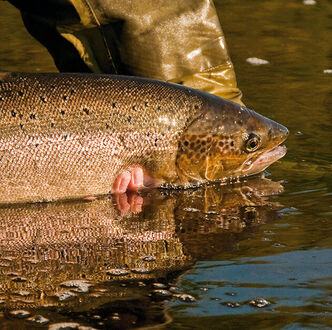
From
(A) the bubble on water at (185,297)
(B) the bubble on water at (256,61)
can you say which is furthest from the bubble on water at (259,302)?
(B) the bubble on water at (256,61)

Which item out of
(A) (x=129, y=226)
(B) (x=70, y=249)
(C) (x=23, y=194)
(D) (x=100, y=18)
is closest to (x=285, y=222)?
(A) (x=129, y=226)

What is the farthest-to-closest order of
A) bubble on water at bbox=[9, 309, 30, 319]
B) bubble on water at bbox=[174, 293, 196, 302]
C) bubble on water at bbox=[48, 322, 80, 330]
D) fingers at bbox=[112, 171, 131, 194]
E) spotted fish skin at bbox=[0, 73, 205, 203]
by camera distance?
fingers at bbox=[112, 171, 131, 194], spotted fish skin at bbox=[0, 73, 205, 203], bubble on water at bbox=[174, 293, 196, 302], bubble on water at bbox=[9, 309, 30, 319], bubble on water at bbox=[48, 322, 80, 330]

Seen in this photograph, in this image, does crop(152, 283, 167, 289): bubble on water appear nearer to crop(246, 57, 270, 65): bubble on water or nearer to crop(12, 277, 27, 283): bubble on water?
crop(12, 277, 27, 283): bubble on water

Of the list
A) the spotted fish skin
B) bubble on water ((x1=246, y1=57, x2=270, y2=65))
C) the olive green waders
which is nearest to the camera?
the spotted fish skin

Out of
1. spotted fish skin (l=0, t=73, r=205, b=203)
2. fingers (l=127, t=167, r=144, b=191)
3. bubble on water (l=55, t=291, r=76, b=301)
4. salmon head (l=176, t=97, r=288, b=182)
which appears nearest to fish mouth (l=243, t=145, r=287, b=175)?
salmon head (l=176, t=97, r=288, b=182)

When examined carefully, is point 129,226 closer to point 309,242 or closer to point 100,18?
point 309,242

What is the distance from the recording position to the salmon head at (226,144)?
5004mm

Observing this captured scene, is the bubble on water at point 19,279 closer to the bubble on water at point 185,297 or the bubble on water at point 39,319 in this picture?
the bubble on water at point 39,319

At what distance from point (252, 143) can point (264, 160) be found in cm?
16

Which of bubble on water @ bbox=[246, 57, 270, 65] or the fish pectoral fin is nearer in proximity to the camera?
the fish pectoral fin

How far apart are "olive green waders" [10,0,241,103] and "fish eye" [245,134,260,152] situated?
81 centimetres

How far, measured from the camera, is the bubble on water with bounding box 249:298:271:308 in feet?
10.5

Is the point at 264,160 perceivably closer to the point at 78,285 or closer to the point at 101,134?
the point at 101,134

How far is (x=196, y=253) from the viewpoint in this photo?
3.83m
